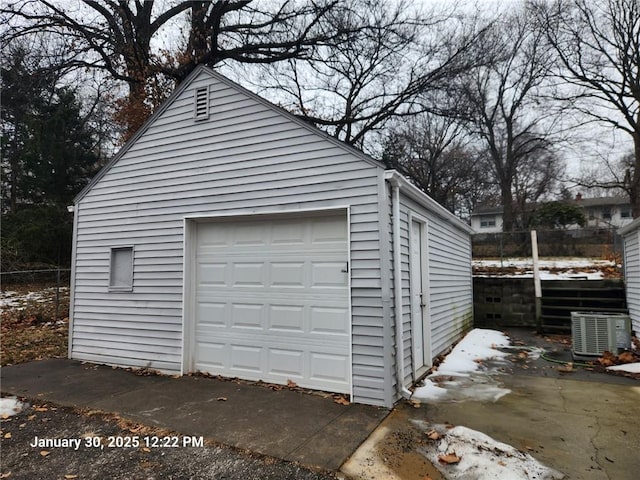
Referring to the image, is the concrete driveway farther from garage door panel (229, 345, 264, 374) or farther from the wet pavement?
garage door panel (229, 345, 264, 374)

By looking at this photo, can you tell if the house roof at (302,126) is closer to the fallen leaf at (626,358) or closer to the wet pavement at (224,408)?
the wet pavement at (224,408)

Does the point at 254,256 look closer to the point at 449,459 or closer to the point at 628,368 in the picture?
the point at 449,459

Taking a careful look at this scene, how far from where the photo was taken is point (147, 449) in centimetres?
325

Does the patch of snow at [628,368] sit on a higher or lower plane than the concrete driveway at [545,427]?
higher

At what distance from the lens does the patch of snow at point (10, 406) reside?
162 inches

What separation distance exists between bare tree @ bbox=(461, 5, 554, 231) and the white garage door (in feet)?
45.9

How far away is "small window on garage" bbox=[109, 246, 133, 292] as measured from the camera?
6.19 m

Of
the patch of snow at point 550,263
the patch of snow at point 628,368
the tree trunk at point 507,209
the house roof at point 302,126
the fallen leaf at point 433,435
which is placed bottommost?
the fallen leaf at point 433,435

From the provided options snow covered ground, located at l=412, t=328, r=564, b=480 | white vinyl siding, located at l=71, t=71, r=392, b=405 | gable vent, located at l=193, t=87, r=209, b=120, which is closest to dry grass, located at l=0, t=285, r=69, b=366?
white vinyl siding, located at l=71, t=71, r=392, b=405

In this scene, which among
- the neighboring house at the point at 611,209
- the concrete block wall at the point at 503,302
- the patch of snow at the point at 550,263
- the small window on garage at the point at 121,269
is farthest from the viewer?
the neighboring house at the point at 611,209

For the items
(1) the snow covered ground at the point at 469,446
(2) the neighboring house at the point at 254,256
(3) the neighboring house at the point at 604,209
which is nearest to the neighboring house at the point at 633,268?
(2) the neighboring house at the point at 254,256

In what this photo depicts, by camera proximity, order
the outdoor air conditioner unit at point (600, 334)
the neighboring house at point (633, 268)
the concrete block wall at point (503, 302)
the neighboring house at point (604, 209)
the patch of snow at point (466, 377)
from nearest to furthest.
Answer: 1. the patch of snow at point (466, 377)
2. the outdoor air conditioner unit at point (600, 334)
3. the neighboring house at point (633, 268)
4. the concrete block wall at point (503, 302)
5. the neighboring house at point (604, 209)

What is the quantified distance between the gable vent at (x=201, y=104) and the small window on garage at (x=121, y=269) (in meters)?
2.44

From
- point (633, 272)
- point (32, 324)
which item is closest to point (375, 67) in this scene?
point (633, 272)
